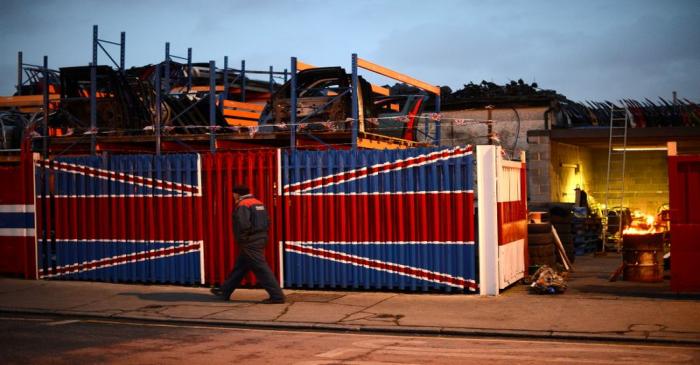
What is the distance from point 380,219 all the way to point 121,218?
482cm

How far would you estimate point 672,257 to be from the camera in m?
12.5

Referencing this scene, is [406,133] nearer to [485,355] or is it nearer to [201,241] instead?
[201,241]

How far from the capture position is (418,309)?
12023 mm

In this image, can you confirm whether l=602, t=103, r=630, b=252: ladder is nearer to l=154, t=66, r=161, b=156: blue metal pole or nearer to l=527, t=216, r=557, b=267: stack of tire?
l=527, t=216, r=557, b=267: stack of tire

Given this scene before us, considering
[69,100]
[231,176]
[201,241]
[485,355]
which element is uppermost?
[69,100]

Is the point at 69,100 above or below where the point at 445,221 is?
above

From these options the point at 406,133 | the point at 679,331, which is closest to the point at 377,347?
the point at 679,331

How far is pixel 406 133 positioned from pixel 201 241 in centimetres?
572

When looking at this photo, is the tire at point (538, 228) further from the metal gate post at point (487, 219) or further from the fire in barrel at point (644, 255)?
the metal gate post at point (487, 219)

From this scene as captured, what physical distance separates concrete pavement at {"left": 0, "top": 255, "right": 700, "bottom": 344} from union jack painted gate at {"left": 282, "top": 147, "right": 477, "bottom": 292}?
34 cm

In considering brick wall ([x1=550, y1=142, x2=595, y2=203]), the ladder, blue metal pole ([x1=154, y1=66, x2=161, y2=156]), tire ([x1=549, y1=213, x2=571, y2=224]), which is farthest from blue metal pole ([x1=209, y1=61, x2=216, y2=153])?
brick wall ([x1=550, y1=142, x2=595, y2=203])

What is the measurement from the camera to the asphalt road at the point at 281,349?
8.61 meters

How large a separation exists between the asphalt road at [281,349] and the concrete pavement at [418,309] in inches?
20.5

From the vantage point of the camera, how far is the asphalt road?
28.2ft
